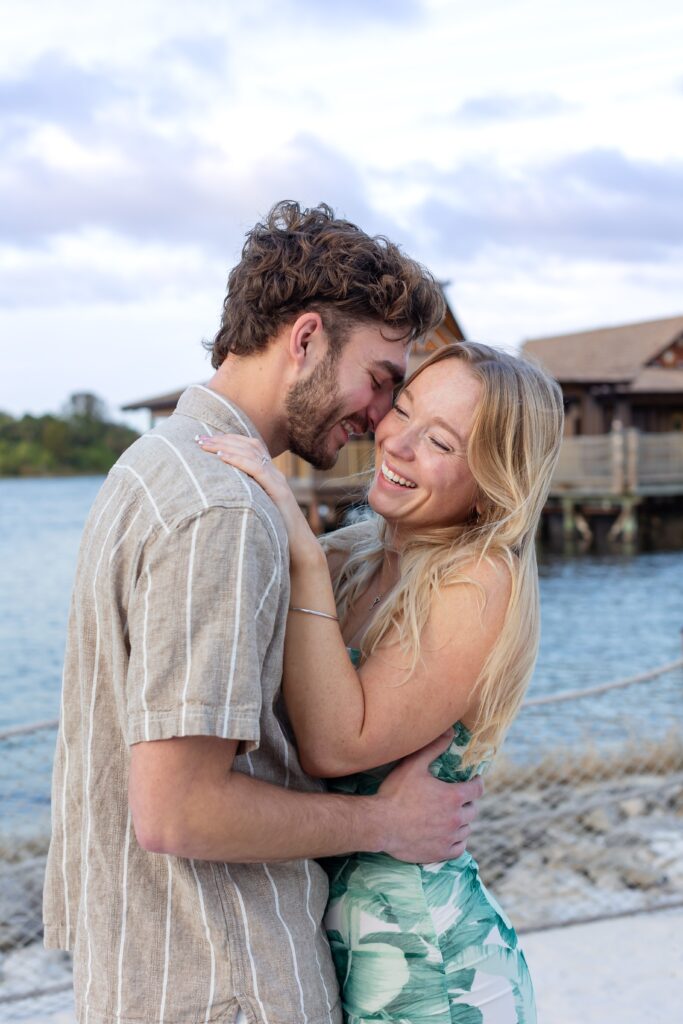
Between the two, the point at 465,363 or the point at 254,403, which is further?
the point at 465,363

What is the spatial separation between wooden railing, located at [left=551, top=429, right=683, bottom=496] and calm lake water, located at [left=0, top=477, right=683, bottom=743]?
8.70ft

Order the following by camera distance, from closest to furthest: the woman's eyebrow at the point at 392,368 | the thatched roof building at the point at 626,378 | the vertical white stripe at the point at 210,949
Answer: the vertical white stripe at the point at 210,949 < the woman's eyebrow at the point at 392,368 < the thatched roof building at the point at 626,378

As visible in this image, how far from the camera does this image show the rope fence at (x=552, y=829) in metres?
5.07

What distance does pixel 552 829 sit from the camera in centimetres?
671

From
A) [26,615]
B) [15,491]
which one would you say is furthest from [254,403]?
[15,491]

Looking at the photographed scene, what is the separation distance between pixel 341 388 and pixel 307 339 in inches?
4.3

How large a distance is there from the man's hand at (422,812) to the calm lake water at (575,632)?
6.92 m

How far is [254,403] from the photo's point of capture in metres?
1.86

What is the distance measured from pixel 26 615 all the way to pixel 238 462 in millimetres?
20832

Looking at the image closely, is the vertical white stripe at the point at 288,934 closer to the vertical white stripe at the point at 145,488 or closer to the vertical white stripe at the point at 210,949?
the vertical white stripe at the point at 210,949

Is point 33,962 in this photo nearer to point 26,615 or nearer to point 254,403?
point 254,403

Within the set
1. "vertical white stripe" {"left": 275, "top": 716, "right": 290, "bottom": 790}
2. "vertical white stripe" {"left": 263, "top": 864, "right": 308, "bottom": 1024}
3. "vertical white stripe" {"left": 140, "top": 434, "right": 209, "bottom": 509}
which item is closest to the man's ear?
"vertical white stripe" {"left": 140, "top": 434, "right": 209, "bottom": 509}

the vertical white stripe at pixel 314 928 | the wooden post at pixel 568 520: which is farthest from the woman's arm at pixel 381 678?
the wooden post at pixel 568 520

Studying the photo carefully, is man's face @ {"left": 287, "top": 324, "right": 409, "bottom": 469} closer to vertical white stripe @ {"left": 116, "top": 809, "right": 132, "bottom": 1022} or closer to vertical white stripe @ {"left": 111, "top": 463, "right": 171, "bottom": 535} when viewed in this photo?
vertical white stripe @ {"left": 111, "top": 463, "right": 171, "bottom": 535}
